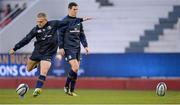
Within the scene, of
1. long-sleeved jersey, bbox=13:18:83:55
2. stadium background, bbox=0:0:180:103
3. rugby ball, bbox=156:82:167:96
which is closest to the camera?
long-sleeved jersey, bbox=13:18:83:55

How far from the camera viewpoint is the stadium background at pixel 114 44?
2236 cm

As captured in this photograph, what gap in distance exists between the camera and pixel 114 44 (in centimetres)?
2700

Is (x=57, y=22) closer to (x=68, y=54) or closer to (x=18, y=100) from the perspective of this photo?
(x=68, y=54)

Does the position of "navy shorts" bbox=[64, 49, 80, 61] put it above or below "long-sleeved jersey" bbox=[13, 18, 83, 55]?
below

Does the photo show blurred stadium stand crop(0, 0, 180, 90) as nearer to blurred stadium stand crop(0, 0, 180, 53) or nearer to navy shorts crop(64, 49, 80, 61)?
blurred stadium stand crop(0, 0, 180, 53)

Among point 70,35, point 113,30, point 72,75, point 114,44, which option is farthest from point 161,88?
point 113,30

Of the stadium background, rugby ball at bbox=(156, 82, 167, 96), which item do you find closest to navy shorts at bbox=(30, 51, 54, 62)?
rugby ball at bbox=(156, 82, 167, 96)

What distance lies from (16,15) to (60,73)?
6.97 metres

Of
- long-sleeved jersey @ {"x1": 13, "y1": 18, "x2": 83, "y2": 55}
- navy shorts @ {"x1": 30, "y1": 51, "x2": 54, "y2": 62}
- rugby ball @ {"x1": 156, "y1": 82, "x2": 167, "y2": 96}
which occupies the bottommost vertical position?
rugby ball @ {"x1": 156, "y1": 82, "x2": 167, "y2": 96}

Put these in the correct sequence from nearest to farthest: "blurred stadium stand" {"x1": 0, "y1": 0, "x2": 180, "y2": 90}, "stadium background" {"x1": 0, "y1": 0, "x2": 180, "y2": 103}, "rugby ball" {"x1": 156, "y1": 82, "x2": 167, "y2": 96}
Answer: "rugby ball" {"x1": 156, "y1": 82, "x2": 167, "y2": 96} < "stadium background" {"x1": 0, "y1": 0, "x2": 180, "y2": 103} < "blurred stadium stand" {"x1": 0, "y1": 0, "x2": 180, "y2": 90}

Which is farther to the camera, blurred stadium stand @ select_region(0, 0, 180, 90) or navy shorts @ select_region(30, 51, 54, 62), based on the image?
blurred stadium stand @ select_region(0, 0, 180, 90)

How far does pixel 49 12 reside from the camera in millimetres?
28297

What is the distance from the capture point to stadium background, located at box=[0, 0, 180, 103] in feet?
73.4

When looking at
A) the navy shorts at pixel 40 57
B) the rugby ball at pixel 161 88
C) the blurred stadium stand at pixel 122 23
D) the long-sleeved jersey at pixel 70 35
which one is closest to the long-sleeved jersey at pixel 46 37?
the navy shorts at pixel 40 57
